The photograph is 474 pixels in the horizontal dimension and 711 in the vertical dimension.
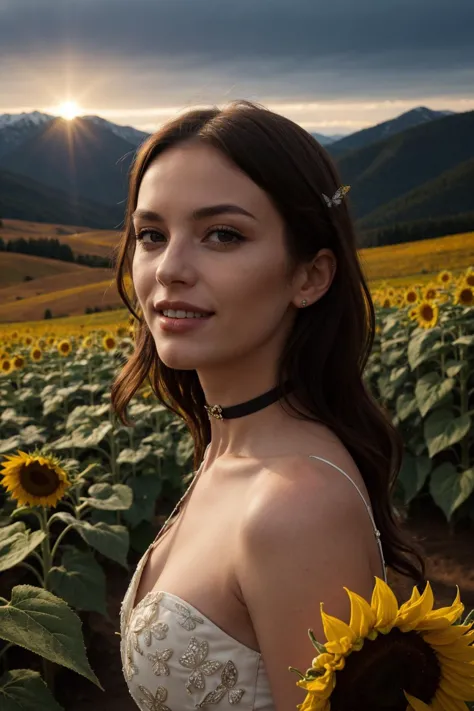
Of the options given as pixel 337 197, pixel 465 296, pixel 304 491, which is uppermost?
pixel 337 197

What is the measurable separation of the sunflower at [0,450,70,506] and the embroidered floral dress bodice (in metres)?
1.68

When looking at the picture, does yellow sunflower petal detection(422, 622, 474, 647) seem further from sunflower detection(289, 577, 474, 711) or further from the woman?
the woman

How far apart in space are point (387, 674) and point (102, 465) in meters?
4.82

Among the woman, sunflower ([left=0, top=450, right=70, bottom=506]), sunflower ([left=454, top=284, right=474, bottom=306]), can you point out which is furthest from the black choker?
sunflower ([left=454, top=284, right=474, bottom=306])

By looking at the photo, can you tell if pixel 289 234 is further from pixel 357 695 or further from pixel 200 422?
pixel 357 695

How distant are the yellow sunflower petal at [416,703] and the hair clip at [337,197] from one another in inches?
42.5

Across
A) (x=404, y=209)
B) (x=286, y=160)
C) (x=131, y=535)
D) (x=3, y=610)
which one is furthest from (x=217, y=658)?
(x=404, y=209)

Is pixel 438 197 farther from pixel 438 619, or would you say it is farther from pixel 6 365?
pixel 438 619

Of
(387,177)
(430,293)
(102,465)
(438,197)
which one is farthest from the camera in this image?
(387,177)

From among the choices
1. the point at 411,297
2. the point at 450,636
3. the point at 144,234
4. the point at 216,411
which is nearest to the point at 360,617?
the point at 450,636

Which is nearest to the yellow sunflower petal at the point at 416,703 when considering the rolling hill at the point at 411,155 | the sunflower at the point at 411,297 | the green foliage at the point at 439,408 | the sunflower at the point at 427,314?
the green foliage at the point at 439,408

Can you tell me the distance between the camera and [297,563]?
1.50 metres

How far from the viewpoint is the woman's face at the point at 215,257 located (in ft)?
5.76

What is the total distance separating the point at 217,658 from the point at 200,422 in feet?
2.93
